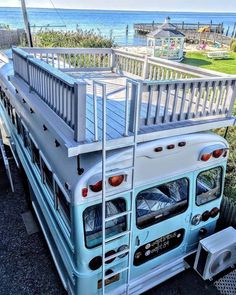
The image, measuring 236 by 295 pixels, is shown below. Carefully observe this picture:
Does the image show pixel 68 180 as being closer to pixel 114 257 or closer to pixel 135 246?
pixel 114 257

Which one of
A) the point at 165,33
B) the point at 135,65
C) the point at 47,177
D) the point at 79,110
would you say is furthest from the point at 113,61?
the point at 165,33

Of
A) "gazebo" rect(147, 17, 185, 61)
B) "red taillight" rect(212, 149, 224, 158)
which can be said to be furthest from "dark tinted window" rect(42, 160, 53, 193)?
"gazebo" rect(147, 17, 185, 61)

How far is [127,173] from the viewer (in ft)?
9.47

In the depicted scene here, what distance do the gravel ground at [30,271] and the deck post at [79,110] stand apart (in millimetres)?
2655

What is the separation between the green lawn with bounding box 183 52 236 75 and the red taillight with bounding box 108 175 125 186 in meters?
16.1

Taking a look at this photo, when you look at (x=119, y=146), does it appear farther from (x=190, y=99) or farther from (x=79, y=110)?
(x=190, y=99)

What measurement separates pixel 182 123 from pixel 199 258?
2.04 m

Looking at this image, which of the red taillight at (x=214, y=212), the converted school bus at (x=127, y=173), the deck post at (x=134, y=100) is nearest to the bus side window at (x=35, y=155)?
the converted school bus at (x=127, y=173)

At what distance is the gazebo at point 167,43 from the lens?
68.2ft

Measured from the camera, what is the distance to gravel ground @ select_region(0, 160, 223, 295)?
409cm

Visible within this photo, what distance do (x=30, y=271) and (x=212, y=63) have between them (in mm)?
19352

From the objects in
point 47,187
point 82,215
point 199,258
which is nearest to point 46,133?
→ point 47,187

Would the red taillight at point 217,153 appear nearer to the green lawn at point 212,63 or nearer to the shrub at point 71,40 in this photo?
the shrub at point 71,40

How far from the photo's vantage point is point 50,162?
3480 mm
